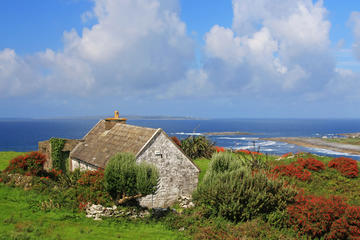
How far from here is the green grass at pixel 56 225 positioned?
13.3 meters

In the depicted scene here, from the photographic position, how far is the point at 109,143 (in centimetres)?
2678

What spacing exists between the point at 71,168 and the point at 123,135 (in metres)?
7.10

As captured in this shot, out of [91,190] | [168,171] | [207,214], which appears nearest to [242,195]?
[207,214]

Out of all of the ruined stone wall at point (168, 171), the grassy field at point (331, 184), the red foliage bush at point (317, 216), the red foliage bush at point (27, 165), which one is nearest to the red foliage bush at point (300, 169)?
the grassy field at point (331, 184)

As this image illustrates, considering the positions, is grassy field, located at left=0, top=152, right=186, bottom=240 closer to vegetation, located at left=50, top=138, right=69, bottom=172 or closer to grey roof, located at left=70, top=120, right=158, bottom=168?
grey roof, located at left=70, top=120, right=158, bottom=168

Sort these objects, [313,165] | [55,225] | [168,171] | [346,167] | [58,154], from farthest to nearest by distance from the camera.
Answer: [58,154] → [313,165] → [346,167] → [168,171] → [55,225]

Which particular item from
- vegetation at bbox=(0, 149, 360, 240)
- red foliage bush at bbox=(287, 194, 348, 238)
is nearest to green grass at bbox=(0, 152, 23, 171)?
vegetation at bbox=(0, 149, 360, 240)

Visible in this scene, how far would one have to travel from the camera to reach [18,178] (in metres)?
20.7

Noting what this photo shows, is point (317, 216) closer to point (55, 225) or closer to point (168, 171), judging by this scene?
point (168, 171)

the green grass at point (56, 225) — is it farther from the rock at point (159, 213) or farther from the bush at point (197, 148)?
the bush at point (197, 148)

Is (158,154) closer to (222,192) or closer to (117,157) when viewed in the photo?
(117,157)

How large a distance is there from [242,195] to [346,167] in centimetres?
1671

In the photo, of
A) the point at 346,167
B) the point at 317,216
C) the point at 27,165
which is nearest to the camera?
the point at 317,216

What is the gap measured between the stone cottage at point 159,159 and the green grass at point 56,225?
6290mm
